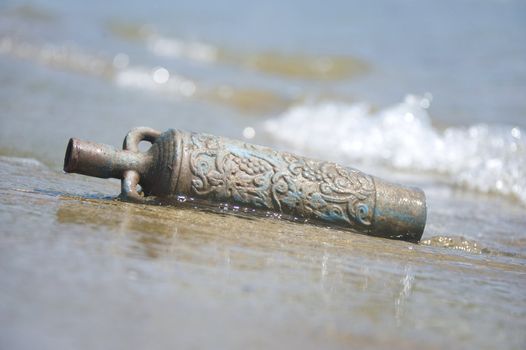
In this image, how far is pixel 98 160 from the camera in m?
3.38

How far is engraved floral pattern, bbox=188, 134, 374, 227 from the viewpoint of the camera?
349cm

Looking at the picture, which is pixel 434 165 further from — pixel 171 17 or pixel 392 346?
pixel 171 17

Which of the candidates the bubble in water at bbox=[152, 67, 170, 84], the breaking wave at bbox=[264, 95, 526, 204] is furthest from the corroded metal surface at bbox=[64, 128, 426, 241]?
the bubble in water at bbox=[152, 67, 170, 84]

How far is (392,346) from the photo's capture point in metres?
2.04

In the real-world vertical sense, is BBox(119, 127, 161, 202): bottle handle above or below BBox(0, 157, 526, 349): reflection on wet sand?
above

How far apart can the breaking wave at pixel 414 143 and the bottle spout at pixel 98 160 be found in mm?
3619

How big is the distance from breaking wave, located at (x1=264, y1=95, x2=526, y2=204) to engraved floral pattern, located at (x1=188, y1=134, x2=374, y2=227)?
9.26 ft

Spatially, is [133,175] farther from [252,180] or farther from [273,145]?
[273,145]

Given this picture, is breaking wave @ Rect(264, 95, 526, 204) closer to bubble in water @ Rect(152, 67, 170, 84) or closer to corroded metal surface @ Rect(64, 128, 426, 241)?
bubble in water @ Rect(152, 67, 170, 84)

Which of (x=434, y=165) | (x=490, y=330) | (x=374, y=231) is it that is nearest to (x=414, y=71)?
(x=434, y=165)

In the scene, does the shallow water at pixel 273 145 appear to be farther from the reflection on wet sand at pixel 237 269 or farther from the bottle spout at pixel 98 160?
the bottle spout at pixel 98 160

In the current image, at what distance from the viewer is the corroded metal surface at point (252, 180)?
3416mm

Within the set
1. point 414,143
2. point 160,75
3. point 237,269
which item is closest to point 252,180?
point 237,269

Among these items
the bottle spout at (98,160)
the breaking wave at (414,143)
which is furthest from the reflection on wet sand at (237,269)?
the breaking wave at (414,143)
